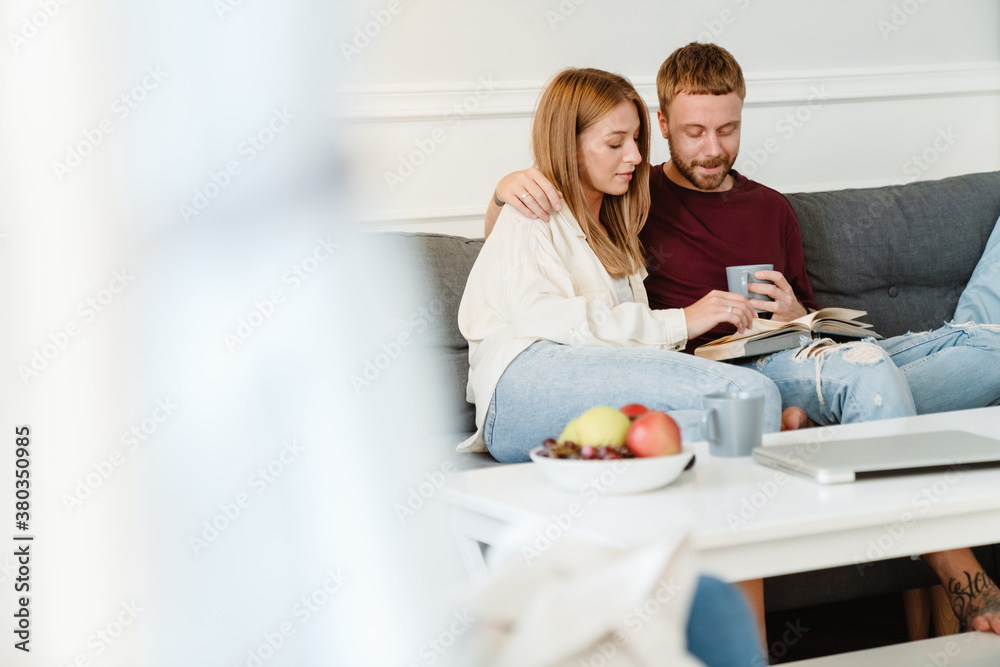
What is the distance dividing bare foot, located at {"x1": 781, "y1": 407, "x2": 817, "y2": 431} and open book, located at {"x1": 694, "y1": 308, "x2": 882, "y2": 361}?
111mm

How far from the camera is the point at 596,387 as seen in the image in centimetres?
128

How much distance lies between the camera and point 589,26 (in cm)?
215

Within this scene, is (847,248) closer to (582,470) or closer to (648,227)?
(648,227)

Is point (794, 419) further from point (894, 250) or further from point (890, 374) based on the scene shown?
point (894, 250)

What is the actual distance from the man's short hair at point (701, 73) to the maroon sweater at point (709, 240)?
189 mm

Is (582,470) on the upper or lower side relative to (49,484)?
lower

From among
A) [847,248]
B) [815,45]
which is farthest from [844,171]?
[847,248]

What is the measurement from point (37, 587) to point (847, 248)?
190 cm

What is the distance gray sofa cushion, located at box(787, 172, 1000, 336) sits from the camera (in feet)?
6.33

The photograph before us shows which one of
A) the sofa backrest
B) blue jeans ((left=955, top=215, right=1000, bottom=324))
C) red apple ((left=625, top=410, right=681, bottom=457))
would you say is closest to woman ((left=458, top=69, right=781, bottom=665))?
red apple ((left=625, top=410, right=681, bottom=457))

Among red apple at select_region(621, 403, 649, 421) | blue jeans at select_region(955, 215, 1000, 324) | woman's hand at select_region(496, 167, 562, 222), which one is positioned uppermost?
woman's hand at select_region(496, 167, 562, 222)

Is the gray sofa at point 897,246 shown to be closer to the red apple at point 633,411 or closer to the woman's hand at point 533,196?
the woman's hand at point 533,196

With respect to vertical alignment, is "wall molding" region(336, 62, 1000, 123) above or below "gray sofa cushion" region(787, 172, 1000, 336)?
above

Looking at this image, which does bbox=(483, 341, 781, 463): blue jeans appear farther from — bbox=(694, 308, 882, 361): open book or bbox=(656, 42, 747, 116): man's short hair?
bbox=(656, 42, 747, 116): man's short hair
